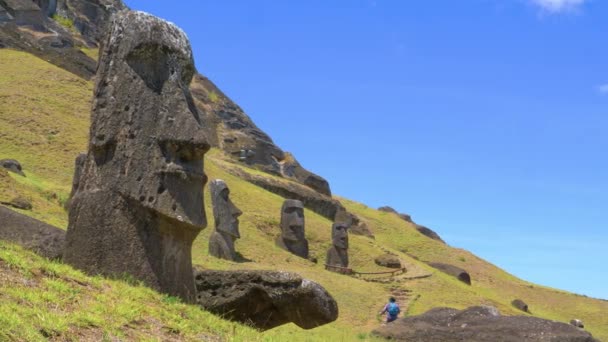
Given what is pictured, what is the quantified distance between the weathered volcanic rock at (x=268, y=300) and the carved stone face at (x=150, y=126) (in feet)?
3.67

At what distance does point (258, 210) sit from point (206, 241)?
12932 mm

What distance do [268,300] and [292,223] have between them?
28924 mm

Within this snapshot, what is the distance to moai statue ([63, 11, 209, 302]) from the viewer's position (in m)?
10.5

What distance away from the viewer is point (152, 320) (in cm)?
857

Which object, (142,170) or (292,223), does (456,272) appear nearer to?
(292,223)

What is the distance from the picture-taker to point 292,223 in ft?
132

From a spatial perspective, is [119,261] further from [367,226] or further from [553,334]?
[367,226]

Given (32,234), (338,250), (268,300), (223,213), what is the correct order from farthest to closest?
1. (338,250)
2. (223,213)
3. (32,234)
4. (268,300)

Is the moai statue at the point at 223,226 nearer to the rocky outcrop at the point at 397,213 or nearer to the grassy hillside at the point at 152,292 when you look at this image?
the grassy hillside at the point at 152,292

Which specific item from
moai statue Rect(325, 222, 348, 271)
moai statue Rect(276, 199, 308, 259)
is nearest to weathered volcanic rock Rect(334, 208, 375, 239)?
moai statue Rect(325, 222, 348, 271)

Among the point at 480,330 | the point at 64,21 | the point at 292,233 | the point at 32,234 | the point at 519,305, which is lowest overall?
the point at 32,234

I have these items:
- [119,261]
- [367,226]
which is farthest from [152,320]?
[367,226]

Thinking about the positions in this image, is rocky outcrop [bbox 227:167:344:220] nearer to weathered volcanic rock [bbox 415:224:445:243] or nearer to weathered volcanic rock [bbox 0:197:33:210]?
weathered volcanic rock [bbox 415:224:445:243]

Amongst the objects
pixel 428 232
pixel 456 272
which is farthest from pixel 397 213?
pixel 456 272
